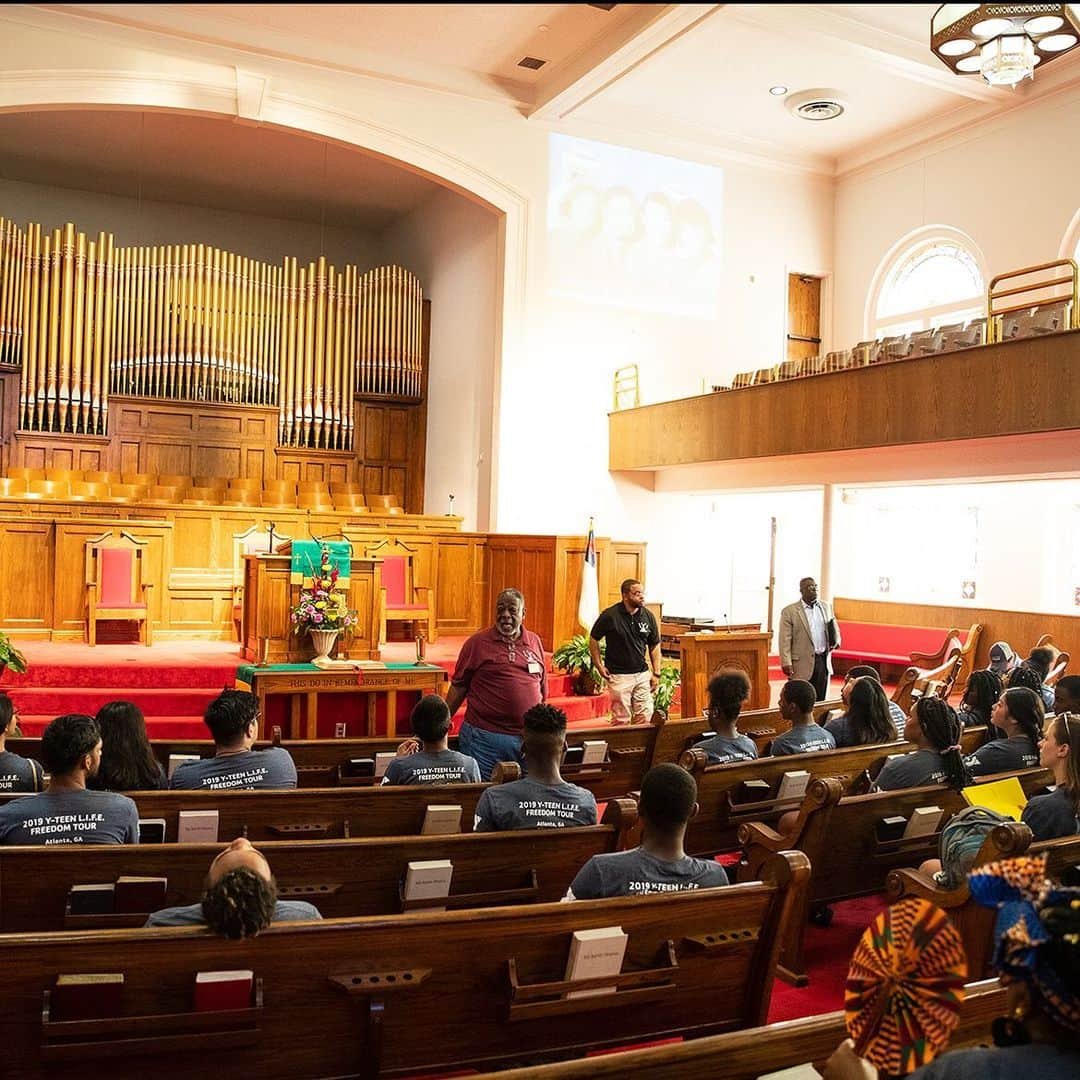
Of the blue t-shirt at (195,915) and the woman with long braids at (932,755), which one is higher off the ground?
the woman with long braids at (932,755)

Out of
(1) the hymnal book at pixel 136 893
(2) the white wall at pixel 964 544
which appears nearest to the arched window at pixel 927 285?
(2) the white wall at pixel 964 544

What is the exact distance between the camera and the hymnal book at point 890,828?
399 cm

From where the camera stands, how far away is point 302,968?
7.29 feet

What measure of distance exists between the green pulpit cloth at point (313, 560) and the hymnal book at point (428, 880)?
4747 millimetres

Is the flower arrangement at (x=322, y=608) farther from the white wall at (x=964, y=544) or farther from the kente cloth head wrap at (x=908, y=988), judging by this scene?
the white wall at (x=964, y=544)

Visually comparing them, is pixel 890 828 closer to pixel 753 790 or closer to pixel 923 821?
pixel 923 821

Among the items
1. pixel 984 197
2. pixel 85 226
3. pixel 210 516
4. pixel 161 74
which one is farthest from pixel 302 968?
pixel 85 226

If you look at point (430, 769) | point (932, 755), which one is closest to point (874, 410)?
point (932, 755)

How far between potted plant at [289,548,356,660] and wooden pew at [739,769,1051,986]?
13.2 ft

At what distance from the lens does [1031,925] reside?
1.29 m

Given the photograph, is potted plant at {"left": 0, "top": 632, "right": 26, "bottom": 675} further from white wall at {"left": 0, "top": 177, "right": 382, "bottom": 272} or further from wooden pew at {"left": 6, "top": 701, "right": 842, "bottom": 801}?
white wall at {"left": 0, "top": 177, "right": 382, "bottom": 272}

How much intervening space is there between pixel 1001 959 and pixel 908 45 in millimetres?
11382

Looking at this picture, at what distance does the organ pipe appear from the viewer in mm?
12750

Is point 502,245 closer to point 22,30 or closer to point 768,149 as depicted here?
point 768,149
